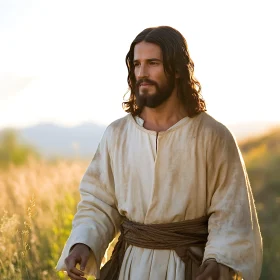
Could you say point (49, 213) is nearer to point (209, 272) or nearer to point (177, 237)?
point (177, 237)

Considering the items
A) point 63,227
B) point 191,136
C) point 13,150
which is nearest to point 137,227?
point 191,136

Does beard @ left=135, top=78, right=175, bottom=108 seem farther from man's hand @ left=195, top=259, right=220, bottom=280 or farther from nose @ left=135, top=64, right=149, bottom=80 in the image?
man's hand @ left=195, top=259, right=220, bottom=280

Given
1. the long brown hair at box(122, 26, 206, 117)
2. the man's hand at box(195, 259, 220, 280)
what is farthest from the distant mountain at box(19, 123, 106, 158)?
the man's hand at box(195, 259, 220, 280)

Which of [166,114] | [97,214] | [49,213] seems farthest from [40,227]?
[166,114]

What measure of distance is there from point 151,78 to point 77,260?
1109mm

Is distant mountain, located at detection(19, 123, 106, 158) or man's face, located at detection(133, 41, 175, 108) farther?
distant mountain, located at detection(19, 123, 106, 158)

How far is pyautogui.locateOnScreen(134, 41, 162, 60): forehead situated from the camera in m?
4.69

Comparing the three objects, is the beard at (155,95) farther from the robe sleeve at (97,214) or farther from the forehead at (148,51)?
the robe sleeve at (97,214)

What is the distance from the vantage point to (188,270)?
180 inches

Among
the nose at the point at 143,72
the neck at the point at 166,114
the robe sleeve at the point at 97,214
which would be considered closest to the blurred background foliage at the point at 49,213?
the robe sleeve at the point at 97,214

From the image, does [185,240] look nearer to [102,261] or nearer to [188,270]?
[188,270]

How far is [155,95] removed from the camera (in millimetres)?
4676

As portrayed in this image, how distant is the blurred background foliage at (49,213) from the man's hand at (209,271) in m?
1.19

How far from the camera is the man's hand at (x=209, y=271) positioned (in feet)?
14.4
